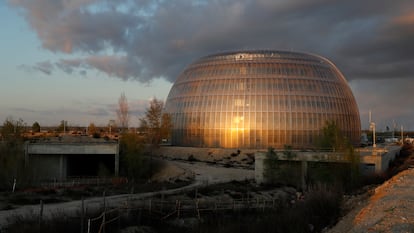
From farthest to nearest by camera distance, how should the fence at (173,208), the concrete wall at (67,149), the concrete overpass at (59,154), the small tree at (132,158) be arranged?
the small tree at (132,158)
the concrete wall at (67,149)
the concrete overpass at (59,154)
the fence at (173,208)

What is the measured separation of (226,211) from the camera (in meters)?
35.0

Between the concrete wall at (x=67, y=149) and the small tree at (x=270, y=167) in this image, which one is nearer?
the small tree at (x=270, y=167)

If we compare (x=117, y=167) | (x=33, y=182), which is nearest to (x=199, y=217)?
(x=33, y=182)

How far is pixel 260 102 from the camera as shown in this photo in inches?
3233

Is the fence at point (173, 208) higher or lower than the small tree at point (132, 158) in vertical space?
lower

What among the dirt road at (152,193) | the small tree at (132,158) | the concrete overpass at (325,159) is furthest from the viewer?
the small tree at (132,158)

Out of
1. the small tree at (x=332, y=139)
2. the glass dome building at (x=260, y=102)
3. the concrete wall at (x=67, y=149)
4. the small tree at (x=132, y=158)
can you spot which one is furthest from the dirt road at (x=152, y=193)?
the glass dome building at (x=260, y=102)

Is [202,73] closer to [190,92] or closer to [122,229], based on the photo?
[190,92]

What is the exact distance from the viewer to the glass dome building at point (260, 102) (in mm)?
80938

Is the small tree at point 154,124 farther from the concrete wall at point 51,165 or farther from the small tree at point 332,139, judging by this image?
the small tree at point 332,139

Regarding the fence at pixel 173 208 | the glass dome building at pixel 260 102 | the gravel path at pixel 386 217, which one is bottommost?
the fence at pixel 173 208

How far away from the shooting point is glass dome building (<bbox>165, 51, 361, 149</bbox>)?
80.9 metres

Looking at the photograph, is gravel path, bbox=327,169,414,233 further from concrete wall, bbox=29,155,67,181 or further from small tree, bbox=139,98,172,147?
small tree, bbox=139,98,172,147

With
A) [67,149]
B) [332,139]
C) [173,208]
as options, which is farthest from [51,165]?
[332,139]
